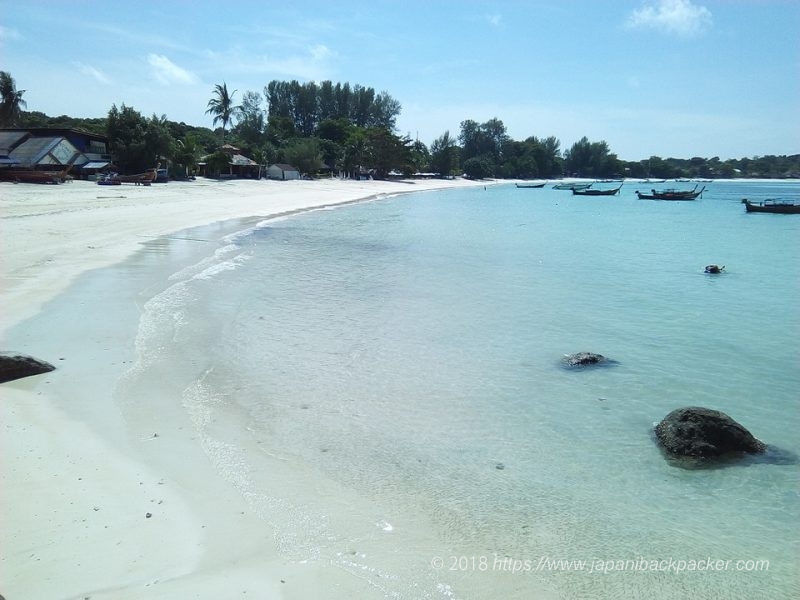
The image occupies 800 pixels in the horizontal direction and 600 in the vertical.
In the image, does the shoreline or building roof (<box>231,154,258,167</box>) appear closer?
the shoreline

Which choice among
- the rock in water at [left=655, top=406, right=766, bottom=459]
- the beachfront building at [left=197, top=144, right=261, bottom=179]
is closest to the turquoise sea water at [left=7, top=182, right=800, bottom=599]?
the rock in water at [left=655, top=406, right=766, bottom=459]

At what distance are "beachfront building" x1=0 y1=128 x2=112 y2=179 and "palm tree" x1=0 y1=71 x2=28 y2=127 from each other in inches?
738

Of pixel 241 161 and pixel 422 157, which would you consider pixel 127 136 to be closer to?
pixel 241 161

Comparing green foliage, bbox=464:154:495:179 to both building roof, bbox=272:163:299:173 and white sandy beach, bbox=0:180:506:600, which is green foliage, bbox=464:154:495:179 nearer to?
building roof, bbox=272:163:299:173

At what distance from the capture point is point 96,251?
55.2ft

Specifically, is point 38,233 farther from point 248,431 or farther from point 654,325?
point 654,325

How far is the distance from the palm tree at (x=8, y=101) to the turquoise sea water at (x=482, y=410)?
57.1 m

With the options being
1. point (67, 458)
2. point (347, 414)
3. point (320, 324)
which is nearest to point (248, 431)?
point (347, 414)

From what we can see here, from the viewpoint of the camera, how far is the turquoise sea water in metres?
4.54

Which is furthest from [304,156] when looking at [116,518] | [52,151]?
[116,518]

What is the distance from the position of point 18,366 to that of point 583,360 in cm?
815

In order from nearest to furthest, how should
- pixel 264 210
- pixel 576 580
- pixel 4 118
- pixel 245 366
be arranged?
pixel 576 580
pixel 245 366
pixel 264 210
pixel 4 118

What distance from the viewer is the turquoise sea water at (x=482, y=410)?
179 inches

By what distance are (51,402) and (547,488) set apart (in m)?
5.53
